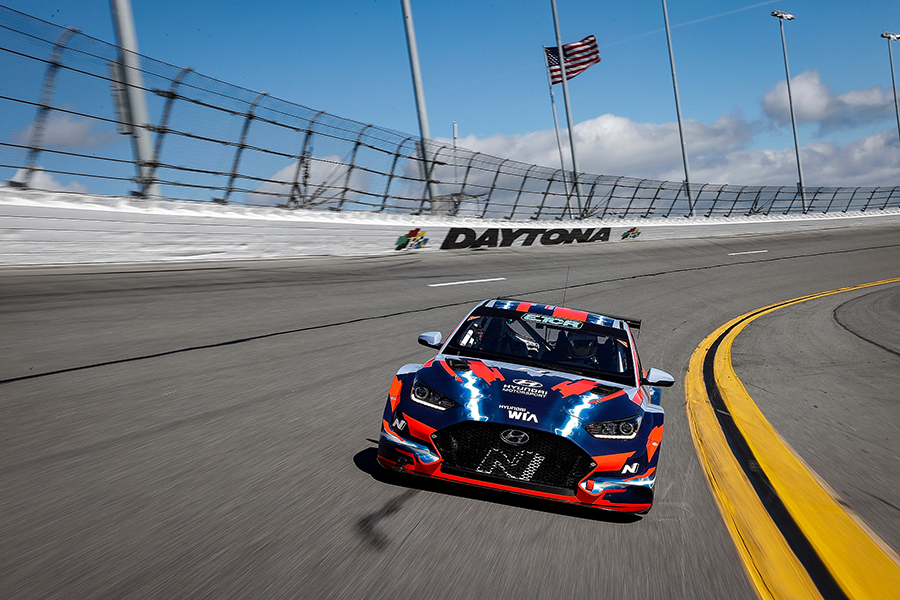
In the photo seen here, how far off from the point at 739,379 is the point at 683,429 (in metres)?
2.89

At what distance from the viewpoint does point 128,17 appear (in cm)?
1357

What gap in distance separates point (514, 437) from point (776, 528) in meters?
1.65

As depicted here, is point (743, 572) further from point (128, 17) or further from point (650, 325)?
point (128, 17)

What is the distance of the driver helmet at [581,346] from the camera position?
17.0 ft

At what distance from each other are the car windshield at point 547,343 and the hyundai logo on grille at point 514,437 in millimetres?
1028

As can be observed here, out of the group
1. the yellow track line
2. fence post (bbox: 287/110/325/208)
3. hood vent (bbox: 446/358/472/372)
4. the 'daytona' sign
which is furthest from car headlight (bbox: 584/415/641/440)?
the 'daytona' sign

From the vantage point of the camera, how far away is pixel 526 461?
3785mm

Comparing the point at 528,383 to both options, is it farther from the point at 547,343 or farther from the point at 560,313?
the point at 560,313

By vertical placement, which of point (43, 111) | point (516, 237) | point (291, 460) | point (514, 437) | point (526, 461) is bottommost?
point (291, 460)

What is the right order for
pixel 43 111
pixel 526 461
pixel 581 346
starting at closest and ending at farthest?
pixel 526 461 → pixel 581 346 → pixel 43 111

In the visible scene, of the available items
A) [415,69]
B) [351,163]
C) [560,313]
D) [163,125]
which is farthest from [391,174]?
[560,313]

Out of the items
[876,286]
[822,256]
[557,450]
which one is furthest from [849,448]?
[822,256]

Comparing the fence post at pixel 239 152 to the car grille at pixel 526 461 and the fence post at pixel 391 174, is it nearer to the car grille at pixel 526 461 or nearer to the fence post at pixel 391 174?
the fence post at pixel 391 174

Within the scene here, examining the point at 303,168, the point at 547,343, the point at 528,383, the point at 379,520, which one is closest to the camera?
the point at 379,520
